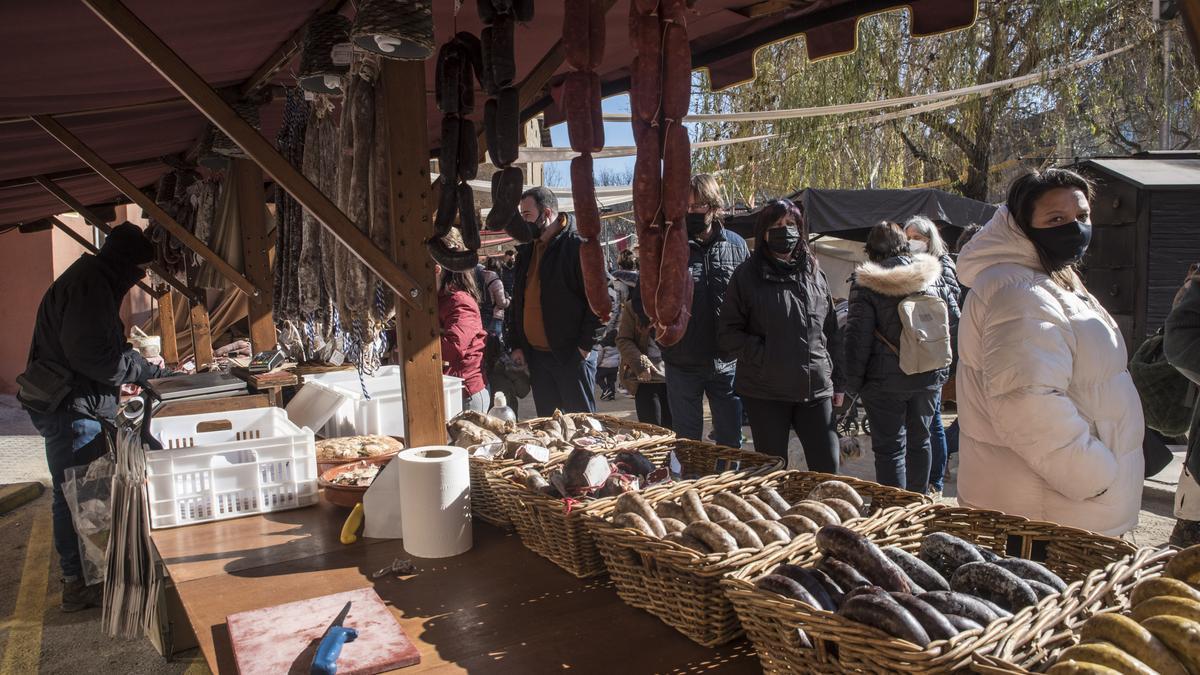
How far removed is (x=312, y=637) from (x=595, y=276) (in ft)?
3.25

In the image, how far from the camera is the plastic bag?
3746mm

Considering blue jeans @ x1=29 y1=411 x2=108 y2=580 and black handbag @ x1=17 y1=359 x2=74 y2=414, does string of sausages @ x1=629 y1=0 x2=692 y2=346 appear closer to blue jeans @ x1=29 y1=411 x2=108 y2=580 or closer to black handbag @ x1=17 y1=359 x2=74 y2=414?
black handbag @ x1=17 y1=359 x2=74 y2=414

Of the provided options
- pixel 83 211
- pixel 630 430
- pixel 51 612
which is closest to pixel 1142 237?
pixel 630 430

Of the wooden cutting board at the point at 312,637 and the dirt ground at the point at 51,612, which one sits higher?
the wooden cutting board at the point at 312,637

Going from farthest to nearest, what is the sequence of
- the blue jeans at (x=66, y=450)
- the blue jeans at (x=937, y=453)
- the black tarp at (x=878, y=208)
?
the black tarp at (x=878, y=208) < the blue jeans at (x=937, y=453) < the blue jeans at (x=66, y=450)

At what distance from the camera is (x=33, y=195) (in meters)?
7.12

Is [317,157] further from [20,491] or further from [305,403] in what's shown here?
[20,491]

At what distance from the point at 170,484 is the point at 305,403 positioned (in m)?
1.45

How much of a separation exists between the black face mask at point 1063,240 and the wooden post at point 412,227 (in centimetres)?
209

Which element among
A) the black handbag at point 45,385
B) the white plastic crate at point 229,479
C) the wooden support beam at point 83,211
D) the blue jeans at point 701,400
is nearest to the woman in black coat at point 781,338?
the blue jeans at point 701,400

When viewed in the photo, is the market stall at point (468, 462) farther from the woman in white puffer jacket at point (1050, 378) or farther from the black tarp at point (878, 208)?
the black tarp at point (878, 208)

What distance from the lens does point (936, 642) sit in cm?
106

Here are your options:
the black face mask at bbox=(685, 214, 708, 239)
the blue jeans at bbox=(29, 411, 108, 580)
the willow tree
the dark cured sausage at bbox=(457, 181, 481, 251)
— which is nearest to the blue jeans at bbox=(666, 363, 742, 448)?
the black face mask at bbox=(685, 214, 708, 239)

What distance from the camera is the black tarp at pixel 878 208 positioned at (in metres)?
9.12
